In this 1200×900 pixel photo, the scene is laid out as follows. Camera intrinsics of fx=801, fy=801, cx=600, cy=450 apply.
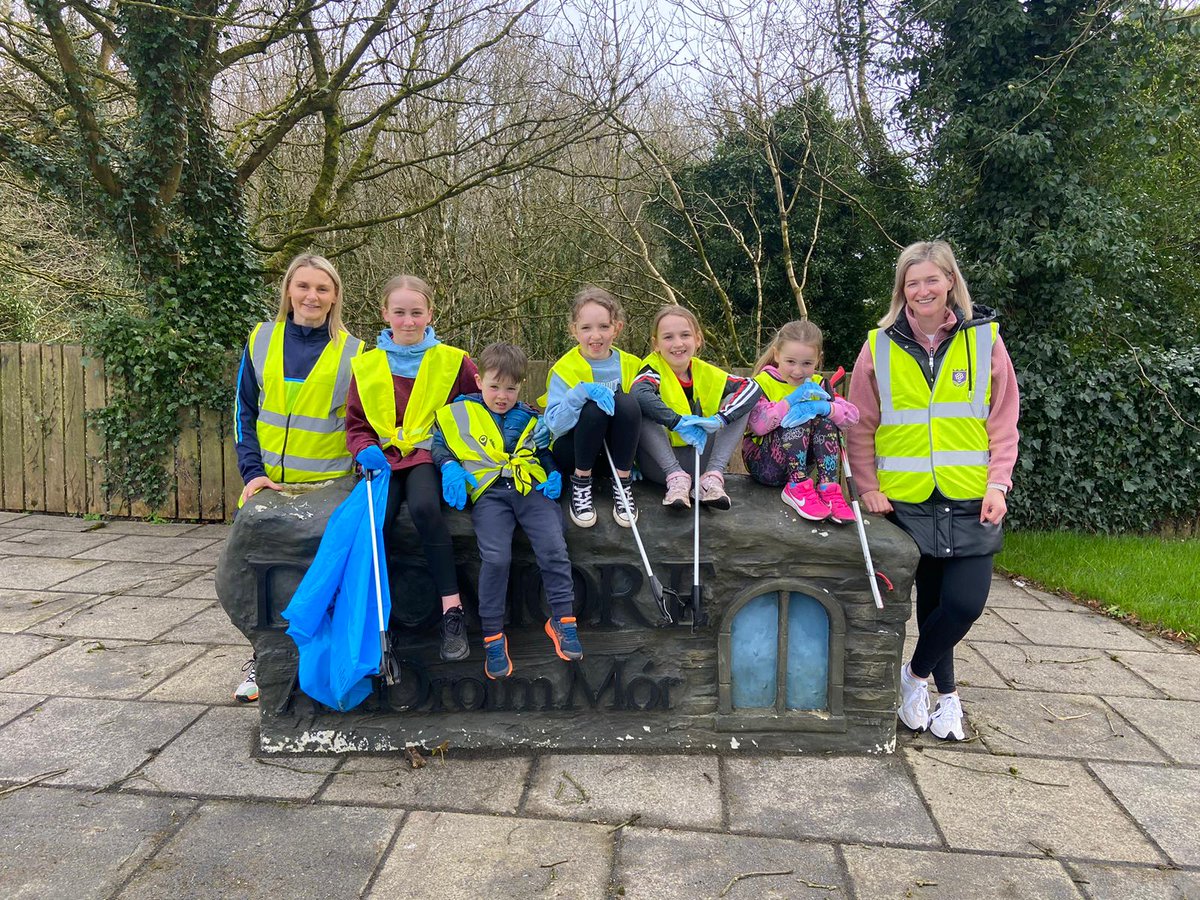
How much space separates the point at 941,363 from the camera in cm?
324

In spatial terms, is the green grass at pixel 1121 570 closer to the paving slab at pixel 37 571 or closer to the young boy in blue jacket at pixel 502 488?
the young boy in blue jacket at pixel 502 488

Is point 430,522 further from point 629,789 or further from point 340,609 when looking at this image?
point 629,789

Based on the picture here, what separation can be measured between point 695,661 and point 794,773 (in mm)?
553

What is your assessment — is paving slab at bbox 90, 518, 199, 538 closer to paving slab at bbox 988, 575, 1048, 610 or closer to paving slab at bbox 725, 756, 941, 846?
paving slab at bbox 725, 756, 941, 846

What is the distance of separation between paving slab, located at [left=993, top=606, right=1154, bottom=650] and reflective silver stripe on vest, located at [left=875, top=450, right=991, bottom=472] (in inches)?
82.1

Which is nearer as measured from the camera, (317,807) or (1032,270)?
→ (317,807)

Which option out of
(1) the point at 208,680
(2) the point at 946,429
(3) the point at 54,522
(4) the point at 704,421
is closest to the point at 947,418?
(2) the point at 946,429

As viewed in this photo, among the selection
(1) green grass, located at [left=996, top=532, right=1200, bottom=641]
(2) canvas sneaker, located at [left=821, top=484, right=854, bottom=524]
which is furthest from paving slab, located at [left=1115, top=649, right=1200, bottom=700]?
(2) canvas sneaker, located at [left=821, top=484, right=854, bottom=524]

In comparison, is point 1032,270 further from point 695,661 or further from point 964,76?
point 695,661

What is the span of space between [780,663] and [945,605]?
0.71 m

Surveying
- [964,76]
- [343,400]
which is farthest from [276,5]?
[964,76]

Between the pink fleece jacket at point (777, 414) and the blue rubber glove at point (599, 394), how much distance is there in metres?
0.68

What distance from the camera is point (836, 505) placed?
3.25 metres

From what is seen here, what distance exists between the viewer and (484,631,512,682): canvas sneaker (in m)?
3.03
